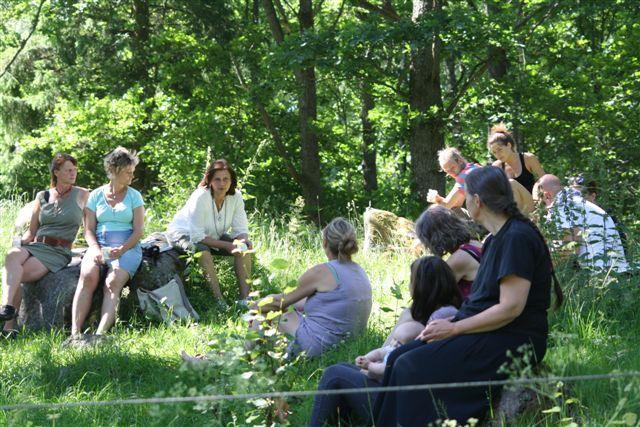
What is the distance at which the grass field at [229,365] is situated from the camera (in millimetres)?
4145

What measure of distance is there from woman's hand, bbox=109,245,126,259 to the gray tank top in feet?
7.60

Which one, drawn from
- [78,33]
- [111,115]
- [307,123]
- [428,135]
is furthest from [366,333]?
[78,33]

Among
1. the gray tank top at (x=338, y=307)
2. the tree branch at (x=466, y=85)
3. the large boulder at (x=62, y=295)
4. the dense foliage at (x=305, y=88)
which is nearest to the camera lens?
the gray tank top at (x=338, y=307)

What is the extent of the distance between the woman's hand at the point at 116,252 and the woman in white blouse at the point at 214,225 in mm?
662

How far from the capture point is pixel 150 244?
8.07m

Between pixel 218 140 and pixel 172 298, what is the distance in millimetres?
8722

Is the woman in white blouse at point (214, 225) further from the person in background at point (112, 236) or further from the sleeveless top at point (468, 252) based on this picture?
the sleeveless top at point (468, 252)

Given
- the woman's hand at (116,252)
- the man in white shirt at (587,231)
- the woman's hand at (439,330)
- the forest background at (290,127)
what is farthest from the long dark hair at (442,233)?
the woman's hand at (116,252)

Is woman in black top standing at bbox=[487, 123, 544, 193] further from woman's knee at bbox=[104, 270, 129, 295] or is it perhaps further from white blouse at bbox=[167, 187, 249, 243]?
woman's knee at bbox=[104, 270, 129, 295]

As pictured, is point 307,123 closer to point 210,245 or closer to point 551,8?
point 551,8

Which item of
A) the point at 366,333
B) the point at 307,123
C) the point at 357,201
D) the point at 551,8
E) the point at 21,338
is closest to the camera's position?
the point at 366,333

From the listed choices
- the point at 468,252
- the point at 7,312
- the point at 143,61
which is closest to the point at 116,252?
the point at 7,312

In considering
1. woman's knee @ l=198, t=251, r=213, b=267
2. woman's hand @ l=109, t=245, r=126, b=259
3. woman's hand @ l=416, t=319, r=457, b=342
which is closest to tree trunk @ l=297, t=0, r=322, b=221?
woman's knee @ l=198, t=251, r=213, b=267

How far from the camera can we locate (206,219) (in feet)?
26.8
